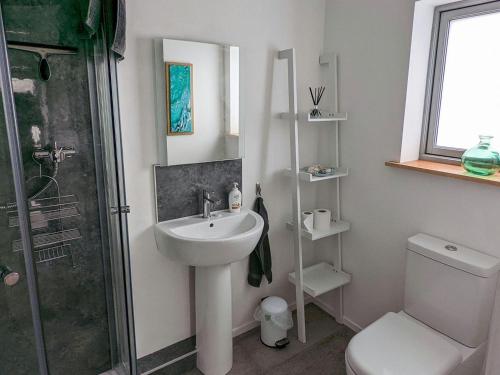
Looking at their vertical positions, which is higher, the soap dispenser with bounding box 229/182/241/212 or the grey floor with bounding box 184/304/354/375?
the soap dispenser with bounding box 229/182/241/212

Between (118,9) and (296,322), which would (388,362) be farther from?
(118,9)

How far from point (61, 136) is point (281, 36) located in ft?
4.50

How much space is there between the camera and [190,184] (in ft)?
6.49

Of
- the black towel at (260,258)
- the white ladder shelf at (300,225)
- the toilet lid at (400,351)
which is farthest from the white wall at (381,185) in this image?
the black towel at (260,258)

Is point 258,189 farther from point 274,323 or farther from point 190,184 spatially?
point 274,323

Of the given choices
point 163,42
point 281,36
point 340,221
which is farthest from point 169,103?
point 340,221

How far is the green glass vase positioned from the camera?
167cm

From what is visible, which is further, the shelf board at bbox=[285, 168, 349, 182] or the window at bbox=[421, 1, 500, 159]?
the shelf board at bbox=[285, 168, 349, 182]

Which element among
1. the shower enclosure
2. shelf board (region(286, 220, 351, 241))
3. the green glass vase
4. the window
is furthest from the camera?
shelf board (region(286, 220, 351, 241))

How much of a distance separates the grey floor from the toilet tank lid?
2.92ft

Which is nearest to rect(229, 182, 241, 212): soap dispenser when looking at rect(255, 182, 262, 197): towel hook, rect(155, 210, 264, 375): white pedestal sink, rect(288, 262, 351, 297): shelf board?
rect(155, 210, 264, 375): white pedestal sink

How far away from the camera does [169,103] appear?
1.81 metres

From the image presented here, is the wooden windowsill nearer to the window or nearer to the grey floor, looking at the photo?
the window

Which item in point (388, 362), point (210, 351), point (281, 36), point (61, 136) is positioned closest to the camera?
point (388, 362)
